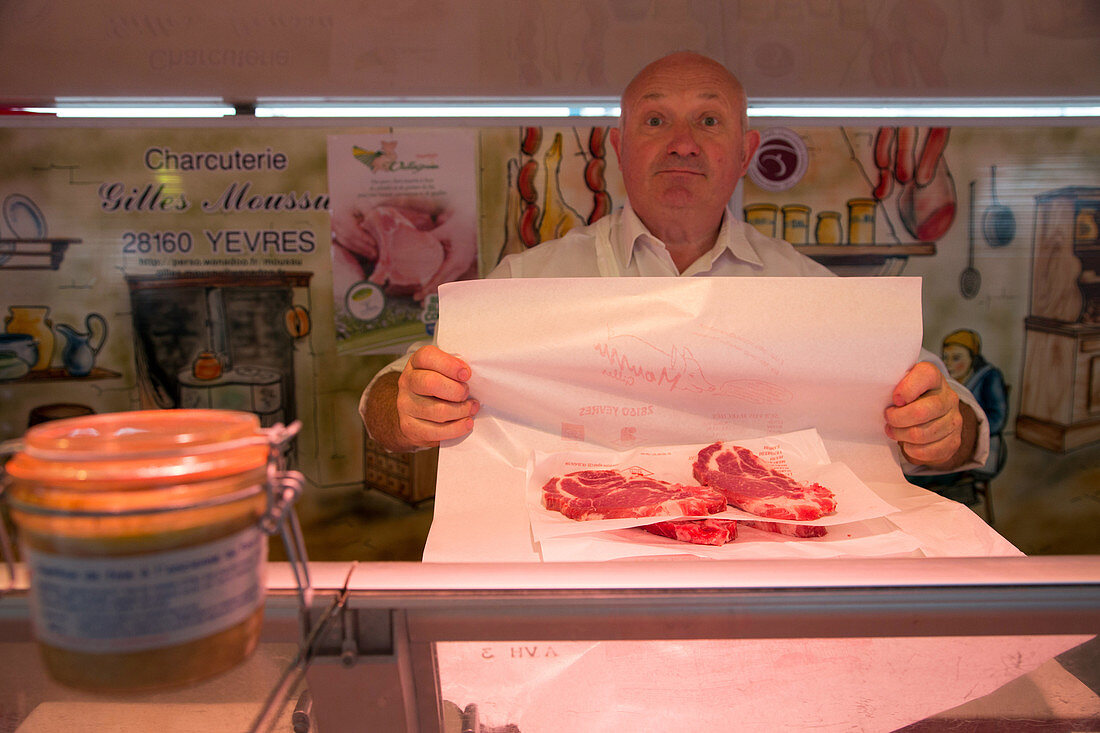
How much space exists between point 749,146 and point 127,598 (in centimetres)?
210

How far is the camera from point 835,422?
128cm

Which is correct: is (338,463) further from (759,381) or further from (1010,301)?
(1010,301)

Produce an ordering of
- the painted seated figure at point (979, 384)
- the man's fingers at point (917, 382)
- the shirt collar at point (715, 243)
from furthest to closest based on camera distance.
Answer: the painted seated figure at point (979, 384) → the shirt collar at point (715, 243) → the man's fingers at point (917, 382)

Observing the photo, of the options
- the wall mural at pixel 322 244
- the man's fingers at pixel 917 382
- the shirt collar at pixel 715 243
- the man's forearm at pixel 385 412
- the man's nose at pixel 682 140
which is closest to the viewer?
the man's fingers at pixel 917 382

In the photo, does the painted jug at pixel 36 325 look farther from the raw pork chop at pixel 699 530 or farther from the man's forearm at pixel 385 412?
the raw pork chop at pixel 699 530

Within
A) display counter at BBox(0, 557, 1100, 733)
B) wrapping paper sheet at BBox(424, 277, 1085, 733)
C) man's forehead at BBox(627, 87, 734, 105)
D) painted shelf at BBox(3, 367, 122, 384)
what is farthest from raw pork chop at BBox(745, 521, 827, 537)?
painted shelf at BBox(3, 367, 122, 384)

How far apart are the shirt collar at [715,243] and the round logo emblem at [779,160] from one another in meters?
0.29

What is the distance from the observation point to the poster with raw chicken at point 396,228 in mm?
2301

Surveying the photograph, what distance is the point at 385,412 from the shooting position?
1546mm

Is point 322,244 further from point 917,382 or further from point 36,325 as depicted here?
point 917,382

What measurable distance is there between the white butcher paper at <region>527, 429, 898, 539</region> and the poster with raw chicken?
1265 mm

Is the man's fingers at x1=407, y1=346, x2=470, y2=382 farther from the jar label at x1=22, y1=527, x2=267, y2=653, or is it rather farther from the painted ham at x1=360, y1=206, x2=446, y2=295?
the painted ham at x1=360, y1=206, x2=446, y2=295

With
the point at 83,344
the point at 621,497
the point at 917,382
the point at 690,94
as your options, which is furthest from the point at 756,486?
the point at 83,344

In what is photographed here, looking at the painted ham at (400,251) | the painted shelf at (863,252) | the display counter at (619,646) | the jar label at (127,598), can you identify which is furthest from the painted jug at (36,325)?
the painted shelf at (863,252)
